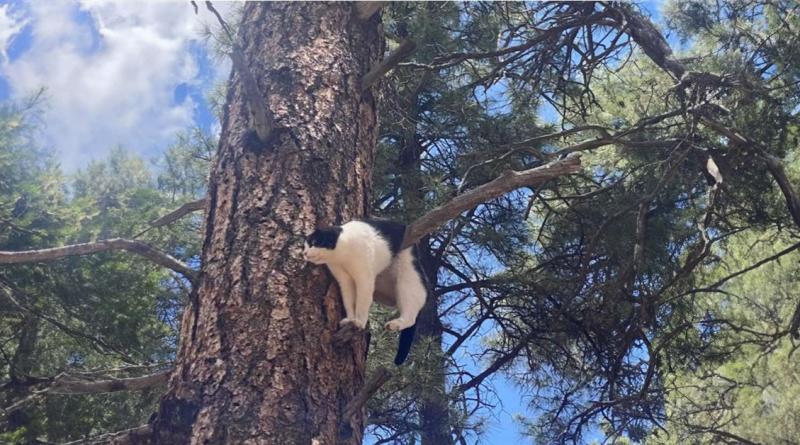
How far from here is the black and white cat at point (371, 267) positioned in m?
2.48

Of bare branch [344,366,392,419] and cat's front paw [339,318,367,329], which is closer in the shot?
bare branch [344,366,392,419]

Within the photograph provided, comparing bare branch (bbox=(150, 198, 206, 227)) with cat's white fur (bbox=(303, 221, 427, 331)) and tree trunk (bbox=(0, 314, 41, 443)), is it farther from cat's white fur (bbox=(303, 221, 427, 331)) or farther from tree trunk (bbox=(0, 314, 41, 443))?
tree trunk (bbox=(0, 314, 41, 443))

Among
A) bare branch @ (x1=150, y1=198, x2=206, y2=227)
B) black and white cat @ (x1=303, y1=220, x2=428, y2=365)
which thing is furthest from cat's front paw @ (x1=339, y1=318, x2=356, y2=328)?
bare branch @ (x1=150, y1=198, x2=206, y2=227)

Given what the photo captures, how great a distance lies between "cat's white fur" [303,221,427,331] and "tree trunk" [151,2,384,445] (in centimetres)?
8

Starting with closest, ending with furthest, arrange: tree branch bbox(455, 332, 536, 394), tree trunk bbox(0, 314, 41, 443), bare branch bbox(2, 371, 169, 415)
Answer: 1. bare branch bbox(2, 371, 169, 415)
2. tree trunk bbox(0, 314, 41, 443)
3. tree branch bbox(455, 332, 536, 394)

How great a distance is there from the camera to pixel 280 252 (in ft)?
7.79

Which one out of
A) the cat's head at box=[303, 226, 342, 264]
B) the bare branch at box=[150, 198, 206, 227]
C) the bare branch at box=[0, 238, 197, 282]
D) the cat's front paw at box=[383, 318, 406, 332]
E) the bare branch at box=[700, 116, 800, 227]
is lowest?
the bare branch at box=[0, 238, 197, 282]

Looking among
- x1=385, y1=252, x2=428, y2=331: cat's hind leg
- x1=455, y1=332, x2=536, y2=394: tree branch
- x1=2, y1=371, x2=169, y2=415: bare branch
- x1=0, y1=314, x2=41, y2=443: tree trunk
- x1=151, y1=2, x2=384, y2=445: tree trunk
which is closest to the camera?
x1=151, y1=2, x2=384, y2=445: tree trunk

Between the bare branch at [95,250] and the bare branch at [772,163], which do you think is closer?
the bare branch at [95,250]

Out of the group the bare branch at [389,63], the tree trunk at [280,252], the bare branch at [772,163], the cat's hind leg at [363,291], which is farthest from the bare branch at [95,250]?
the bare branch at [772,163]

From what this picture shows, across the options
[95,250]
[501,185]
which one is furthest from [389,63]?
[95,250]

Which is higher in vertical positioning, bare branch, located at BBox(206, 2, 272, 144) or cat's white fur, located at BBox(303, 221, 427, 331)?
bare branch, located at BBox(206, 2, 272, 144)

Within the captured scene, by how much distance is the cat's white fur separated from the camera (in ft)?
8.36

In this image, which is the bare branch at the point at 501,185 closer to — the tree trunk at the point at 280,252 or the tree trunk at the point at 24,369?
the tree trunk at the point at 280,252
